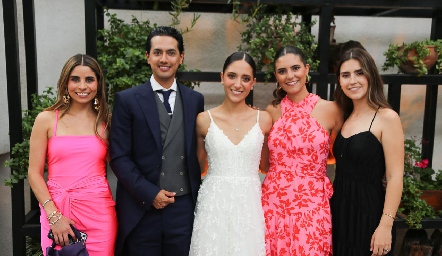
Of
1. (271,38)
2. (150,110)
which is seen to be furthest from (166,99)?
(271,38)

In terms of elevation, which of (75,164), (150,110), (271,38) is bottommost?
(75,164)

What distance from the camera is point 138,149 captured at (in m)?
2.02

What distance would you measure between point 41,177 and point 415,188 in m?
2.42

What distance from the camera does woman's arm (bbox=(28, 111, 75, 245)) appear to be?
2008 millimetres

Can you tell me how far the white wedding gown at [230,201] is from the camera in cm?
204

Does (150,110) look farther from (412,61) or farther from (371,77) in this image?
(412,61)

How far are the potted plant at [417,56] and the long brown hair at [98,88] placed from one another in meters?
2.02

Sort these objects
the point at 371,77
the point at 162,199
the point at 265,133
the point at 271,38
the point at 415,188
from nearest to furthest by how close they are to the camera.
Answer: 1. the point at 162,199
2. the point at 371,77
3. the point at 265,133
4. the point at 271,38
5. the point at 415,188

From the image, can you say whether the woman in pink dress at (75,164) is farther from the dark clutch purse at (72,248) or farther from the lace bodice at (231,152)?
the lace bodice at (231,152)

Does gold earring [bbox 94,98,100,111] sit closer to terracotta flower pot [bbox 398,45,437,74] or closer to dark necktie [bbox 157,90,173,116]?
dark necktie [bbox 157,90,173,116]

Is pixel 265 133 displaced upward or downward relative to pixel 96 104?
downward

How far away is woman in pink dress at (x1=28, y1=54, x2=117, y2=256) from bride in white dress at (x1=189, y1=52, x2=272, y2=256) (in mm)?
505

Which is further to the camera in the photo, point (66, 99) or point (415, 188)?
point (415, 188)

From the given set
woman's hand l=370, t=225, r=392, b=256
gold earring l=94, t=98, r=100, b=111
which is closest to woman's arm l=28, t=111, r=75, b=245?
gold earring l=94, t=98, r=100, b=111
